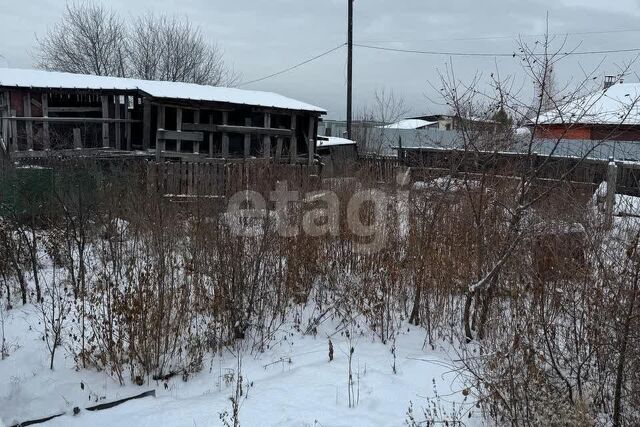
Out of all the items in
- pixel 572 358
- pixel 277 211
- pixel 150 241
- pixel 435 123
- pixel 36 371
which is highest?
pixel 435 123

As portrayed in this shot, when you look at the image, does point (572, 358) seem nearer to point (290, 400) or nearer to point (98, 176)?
point (290, 400)

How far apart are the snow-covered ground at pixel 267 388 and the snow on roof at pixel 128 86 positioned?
864cm

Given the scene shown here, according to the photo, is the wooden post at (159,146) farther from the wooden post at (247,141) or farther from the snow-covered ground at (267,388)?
the snow-covered ground at (267,388)

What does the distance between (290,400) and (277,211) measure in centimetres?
229

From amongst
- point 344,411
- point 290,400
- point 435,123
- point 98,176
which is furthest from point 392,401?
point 435,123

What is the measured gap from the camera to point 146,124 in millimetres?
12875

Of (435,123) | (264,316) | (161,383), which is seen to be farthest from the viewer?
(435,123)

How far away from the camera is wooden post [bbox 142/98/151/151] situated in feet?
41.7

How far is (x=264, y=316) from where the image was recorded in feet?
17.0

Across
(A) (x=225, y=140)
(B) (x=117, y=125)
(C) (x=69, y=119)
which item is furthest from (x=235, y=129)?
(C) (x=69, y=119)

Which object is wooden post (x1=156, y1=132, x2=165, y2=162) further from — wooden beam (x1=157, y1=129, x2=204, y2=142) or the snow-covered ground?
the snow-covered ground

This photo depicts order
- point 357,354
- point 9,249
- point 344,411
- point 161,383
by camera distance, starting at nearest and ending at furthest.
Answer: point 344,411 → point 161,383 → point 357,354 → point 9,249

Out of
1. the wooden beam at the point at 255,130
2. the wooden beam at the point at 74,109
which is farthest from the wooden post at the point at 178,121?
the wooden beam at the point at 74,109

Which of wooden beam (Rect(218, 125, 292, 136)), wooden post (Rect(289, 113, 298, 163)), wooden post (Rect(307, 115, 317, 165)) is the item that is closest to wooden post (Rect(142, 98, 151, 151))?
wooden beam (Rect(218, 125, 292, 136))
